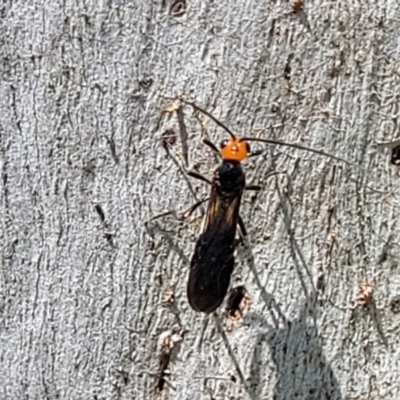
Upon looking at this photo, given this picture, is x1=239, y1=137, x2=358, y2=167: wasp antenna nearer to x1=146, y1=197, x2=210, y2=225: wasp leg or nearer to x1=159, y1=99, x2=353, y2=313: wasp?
x1=159, y1=99, x2=353, y2=313: wasp

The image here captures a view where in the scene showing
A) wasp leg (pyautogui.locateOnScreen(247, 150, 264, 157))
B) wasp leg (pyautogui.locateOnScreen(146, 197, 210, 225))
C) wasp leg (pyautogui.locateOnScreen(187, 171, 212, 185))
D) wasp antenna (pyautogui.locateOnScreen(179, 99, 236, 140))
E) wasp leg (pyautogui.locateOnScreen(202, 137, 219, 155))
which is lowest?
wasp leg (pyautogui.locateOnScreen(146, 197, 210, 225))

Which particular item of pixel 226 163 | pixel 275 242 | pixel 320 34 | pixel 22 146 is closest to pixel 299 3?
pixel 320 34

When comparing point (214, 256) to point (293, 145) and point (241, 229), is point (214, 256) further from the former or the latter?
point (293, 145)

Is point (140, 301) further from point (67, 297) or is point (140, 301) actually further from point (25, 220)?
point (25, 220)

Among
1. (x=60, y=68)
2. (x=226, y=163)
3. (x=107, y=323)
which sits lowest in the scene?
(x=107, y=323)

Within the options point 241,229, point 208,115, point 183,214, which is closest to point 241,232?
point 241,229

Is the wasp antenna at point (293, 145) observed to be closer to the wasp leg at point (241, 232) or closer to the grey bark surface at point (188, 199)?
the grey bark surface at point (188, 199)

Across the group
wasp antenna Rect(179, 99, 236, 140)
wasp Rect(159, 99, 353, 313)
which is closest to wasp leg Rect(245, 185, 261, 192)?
wasp Rect(159, 99, 353, 313)
